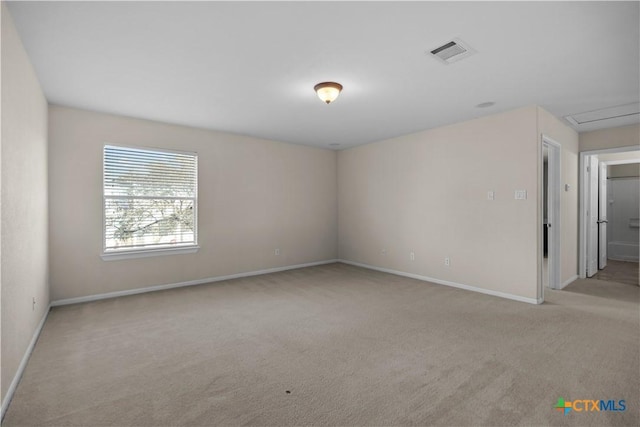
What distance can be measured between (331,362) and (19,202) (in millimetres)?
2643

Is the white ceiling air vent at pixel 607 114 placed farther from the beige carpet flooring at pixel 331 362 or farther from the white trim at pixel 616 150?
the beige carpet flooring at pixel 331 362

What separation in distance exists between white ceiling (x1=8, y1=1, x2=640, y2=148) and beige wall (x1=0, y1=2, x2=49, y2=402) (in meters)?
0.25

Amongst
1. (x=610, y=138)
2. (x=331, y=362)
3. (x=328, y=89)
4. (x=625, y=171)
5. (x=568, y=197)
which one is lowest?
(x=331, y=362)

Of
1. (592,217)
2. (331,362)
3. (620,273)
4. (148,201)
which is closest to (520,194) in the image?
(592,217)

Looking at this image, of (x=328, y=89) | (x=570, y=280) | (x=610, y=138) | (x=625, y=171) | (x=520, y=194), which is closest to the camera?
(x=328, y=89)

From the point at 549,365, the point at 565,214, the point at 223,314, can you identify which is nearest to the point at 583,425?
the point at 549,365

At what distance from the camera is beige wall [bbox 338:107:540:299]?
13.3ft

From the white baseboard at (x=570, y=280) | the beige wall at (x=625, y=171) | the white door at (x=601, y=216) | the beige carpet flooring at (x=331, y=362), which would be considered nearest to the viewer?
the beige carpet flooring at (x=331, y=362)

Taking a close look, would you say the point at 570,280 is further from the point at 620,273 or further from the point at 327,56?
the point at 327,56

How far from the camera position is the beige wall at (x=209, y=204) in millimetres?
3979

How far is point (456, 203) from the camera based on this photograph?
15.7ft

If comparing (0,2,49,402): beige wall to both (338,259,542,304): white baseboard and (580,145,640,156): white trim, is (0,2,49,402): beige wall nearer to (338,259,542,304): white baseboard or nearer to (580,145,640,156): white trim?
(338,259,542,304): white baseboard

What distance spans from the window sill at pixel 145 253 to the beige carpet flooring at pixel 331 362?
0.64 m

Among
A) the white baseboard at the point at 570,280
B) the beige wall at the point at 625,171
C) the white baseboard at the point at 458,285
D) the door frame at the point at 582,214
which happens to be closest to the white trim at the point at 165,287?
the white baseboard at the point at 458,285
